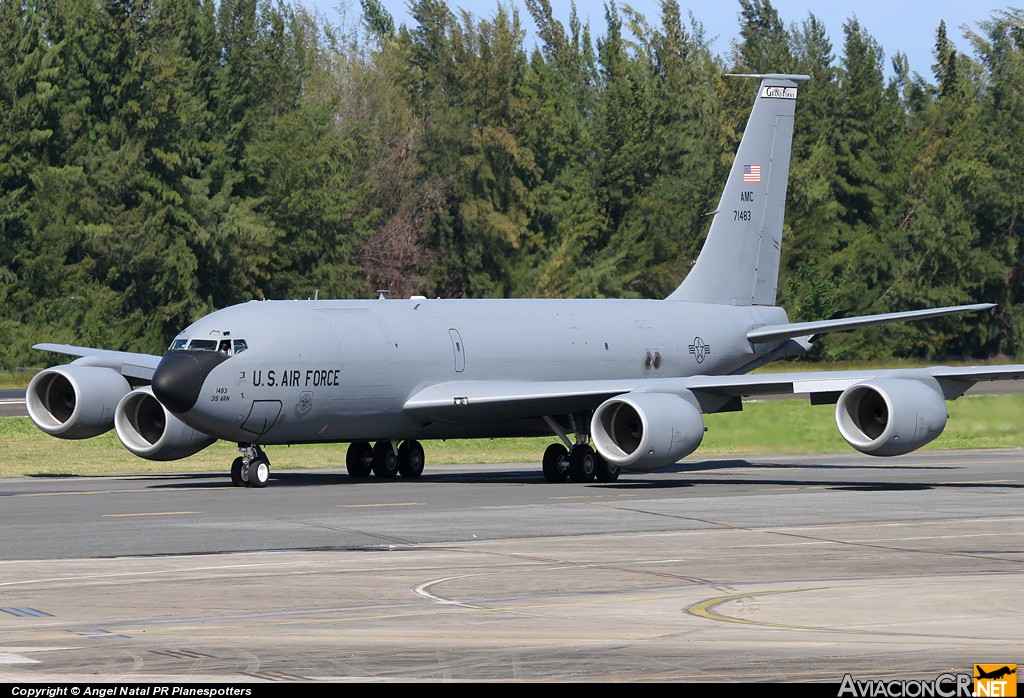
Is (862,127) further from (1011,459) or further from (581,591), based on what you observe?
(581,591)

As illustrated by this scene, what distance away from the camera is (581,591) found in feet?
54.6

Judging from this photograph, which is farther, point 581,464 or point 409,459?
point 409,459

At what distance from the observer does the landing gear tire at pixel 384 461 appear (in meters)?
35.1

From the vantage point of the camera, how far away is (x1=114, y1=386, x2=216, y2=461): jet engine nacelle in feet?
109

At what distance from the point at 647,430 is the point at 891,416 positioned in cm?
411

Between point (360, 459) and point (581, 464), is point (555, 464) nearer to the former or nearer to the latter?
point (581, 464)

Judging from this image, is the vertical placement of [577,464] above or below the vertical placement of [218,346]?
below

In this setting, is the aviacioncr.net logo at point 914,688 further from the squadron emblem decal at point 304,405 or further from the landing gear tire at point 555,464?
the landing gear tire at point 555,464

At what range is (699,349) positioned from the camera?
129 feet

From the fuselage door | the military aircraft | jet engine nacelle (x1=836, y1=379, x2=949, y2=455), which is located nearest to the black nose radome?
the military aircraft

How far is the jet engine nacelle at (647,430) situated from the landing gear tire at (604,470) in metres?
1.41

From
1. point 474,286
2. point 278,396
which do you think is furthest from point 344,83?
point 278,396

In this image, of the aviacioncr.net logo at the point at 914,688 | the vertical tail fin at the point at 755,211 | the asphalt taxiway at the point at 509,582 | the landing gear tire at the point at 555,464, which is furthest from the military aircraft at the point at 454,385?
the aviacioncr.net logo at the point at 914,688

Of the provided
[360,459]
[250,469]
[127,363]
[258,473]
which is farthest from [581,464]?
[127,363]
